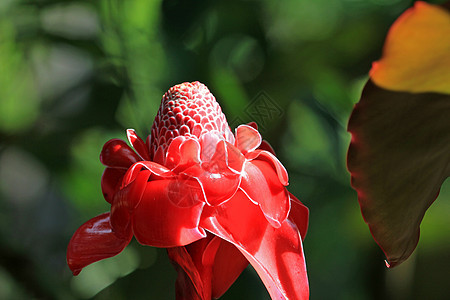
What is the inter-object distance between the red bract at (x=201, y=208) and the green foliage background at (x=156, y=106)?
8.7 inches

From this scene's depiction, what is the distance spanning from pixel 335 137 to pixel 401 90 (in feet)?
1.19

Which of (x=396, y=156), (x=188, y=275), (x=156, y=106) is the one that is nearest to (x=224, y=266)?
(x=188, y=275)

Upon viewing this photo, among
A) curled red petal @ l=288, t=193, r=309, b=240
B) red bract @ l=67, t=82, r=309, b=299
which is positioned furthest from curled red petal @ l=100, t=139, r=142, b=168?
curled red petal @ l=288, t=193, r=309, b=240

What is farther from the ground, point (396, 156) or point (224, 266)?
point (396, 156)

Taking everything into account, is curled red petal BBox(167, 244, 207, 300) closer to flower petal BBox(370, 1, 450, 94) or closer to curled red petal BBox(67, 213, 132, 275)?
curled red petal BBox(67, 213, 132, 275)

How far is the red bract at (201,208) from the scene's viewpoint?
0.26m

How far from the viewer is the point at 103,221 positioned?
31 cm

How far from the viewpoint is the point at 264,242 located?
27 centimetres

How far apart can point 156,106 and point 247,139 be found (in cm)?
27

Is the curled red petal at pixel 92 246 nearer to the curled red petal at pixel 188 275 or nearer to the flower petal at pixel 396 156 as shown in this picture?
the curled red petal at pixel 188 275

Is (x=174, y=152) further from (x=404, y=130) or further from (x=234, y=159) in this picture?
(x=404, y=130)

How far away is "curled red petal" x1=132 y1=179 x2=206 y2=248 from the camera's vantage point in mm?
250

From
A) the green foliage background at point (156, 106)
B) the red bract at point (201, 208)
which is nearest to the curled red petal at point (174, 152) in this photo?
the red bract at point (201, 208)

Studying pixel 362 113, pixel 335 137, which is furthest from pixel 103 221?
pixel 335 137
